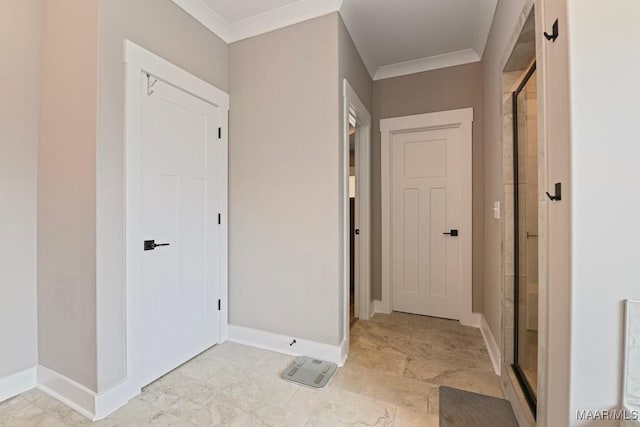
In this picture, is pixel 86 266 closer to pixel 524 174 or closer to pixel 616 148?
pixel 616 148

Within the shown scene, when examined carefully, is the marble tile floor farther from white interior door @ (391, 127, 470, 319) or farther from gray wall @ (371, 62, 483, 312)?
gray wall @ (371, 62, 483, 312)

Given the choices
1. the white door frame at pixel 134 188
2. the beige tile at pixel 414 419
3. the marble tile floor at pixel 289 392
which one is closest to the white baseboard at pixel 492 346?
the marble tile floor at pixel 289 392

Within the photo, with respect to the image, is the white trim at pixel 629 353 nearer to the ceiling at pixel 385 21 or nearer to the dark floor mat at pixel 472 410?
the dark floor mat at pixel 472 410

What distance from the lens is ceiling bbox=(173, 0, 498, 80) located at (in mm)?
2250

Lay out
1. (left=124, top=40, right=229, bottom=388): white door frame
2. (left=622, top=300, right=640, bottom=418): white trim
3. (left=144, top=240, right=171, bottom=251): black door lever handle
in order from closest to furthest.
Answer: (left=622, top=300, right=640, bottom=418): white trim → (left=124, top=40, right=229, bottom=388): white door frame → (left=144, top=240, right=171, bottom=251): black door lever handle

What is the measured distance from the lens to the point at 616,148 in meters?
0.93

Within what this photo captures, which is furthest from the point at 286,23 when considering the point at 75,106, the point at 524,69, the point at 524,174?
the point at 524,174

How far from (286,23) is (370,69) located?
1.16 meters

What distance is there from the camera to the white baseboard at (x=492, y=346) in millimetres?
2078

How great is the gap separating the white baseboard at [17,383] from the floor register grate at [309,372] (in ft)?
5.45

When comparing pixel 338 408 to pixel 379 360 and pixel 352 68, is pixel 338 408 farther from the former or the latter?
pixel 352 68

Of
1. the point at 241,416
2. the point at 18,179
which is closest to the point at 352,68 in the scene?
the point at 18,179

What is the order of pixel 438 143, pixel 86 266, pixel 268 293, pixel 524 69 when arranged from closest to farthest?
pixel 86 266, pixel 524 69, pixel 268 293, pixel 438 143

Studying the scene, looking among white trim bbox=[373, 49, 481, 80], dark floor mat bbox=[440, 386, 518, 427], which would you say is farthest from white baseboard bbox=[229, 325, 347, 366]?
white trim bbox=[373, 49, 481, 80]
